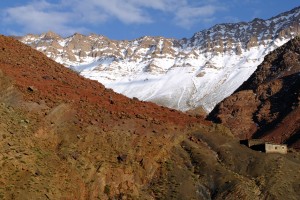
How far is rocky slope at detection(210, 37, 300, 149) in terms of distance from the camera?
123581 millimetres

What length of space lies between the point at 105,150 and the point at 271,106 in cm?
9891

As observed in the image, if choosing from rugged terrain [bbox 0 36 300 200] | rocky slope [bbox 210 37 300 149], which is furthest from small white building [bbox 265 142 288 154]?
rocky slope [bbox 210 37 300 149]

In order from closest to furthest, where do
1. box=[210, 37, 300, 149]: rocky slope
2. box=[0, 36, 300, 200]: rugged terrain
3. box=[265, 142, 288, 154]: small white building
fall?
box=[0, 36, 300, 200]: rugged terrain < box=[265, 142, 288, 154]: small white building < box=[210, 37, 300, 149]: rocky slope

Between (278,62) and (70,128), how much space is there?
13860 cm

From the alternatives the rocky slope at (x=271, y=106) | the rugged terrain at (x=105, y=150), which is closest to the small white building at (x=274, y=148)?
the rugged terrain at (x=105, y=150)

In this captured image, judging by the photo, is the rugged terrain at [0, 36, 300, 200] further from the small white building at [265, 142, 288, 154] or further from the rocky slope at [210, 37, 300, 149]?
the rocky slope at [210, 37, 300, 149]

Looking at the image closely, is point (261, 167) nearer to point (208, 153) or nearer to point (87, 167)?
point (208, 153)

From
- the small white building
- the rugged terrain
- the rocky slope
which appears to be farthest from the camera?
the rocky slope

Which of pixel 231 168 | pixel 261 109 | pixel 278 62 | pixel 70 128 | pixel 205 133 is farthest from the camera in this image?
pixel 278 62

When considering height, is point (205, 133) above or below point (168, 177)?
above

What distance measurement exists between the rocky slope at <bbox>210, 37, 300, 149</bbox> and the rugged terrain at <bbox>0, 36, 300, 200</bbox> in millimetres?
50787

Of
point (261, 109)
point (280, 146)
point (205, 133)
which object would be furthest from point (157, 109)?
point (261, 109)

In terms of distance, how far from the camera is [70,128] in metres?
51.6

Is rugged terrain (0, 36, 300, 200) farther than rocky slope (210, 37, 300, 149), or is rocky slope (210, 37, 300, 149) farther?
rocky slope (210, 37, 300, 149)
